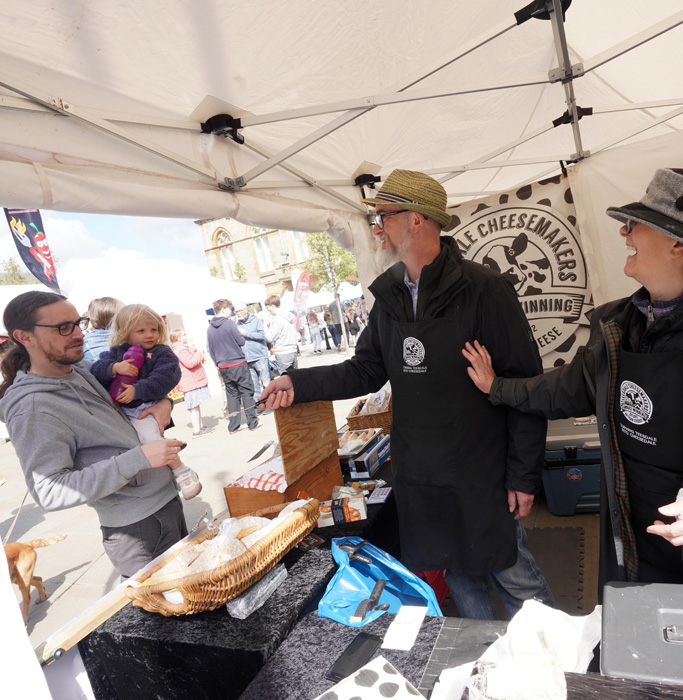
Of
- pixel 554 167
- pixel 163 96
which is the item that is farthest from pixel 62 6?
pixel 554 167

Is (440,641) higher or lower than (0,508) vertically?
higher

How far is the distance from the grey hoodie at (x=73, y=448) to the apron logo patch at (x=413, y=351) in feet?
3.68

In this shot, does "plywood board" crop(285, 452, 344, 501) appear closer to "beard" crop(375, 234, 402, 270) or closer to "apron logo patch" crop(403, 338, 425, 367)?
"apron logo patch" crop(403, 338, 425, 367)

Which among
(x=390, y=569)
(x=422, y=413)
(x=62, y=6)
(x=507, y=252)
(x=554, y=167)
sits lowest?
(x=390, y=569)

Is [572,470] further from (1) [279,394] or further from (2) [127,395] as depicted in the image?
(2) [127,395]

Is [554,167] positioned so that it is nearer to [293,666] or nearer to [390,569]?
[390,569]

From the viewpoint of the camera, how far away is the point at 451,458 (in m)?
1.89

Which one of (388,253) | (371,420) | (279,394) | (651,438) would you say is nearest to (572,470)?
(371,420)

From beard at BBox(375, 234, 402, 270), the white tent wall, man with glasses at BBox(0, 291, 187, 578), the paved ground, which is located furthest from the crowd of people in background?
beard at BBox(375, 234, 402, 270)

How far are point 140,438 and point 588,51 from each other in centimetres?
407

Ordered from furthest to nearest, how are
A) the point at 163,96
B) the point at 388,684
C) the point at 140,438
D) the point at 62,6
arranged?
1. the point at 163,96
2. the point at 140,438
3. the point at 62,6
4. the point at 388,684

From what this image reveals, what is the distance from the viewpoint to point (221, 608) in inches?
60.7

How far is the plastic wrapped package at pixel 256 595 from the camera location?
1468mm

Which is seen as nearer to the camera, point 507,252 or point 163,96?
point 163,96
